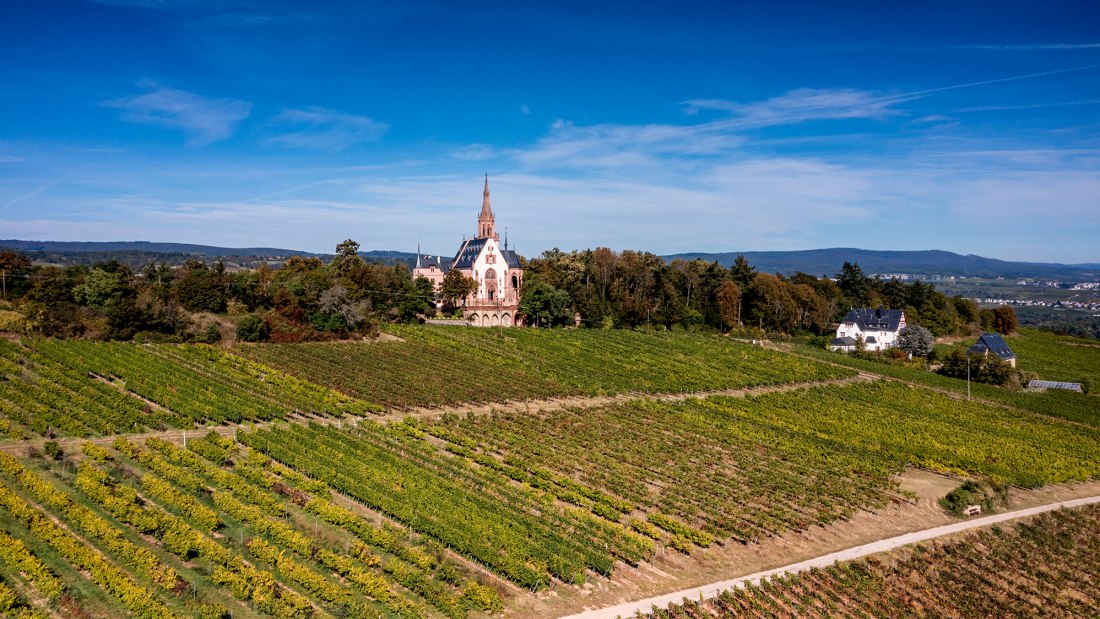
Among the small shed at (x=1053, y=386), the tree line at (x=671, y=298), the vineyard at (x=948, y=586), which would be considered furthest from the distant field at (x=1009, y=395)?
the vineyard at (x=948, y=586)

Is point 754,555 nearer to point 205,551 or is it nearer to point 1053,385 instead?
point 205,551

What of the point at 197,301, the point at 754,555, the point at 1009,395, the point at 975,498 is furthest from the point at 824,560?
the point at 197,301

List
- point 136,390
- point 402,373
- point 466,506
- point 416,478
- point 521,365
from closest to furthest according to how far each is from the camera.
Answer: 1. point 466,506
2. point 416,478
3. point 136,390
4. point 402,373
5. point 521,365

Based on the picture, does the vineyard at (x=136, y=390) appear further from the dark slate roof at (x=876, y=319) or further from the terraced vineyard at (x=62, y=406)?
the dark slate roof at (x=876, y=319)

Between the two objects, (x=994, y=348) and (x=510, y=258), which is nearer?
(x=994, y=348)

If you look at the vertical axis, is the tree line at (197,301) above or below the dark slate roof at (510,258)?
below

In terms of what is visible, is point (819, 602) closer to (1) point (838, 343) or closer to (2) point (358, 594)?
(2) point (358, 594)

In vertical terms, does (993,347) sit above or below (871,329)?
below
